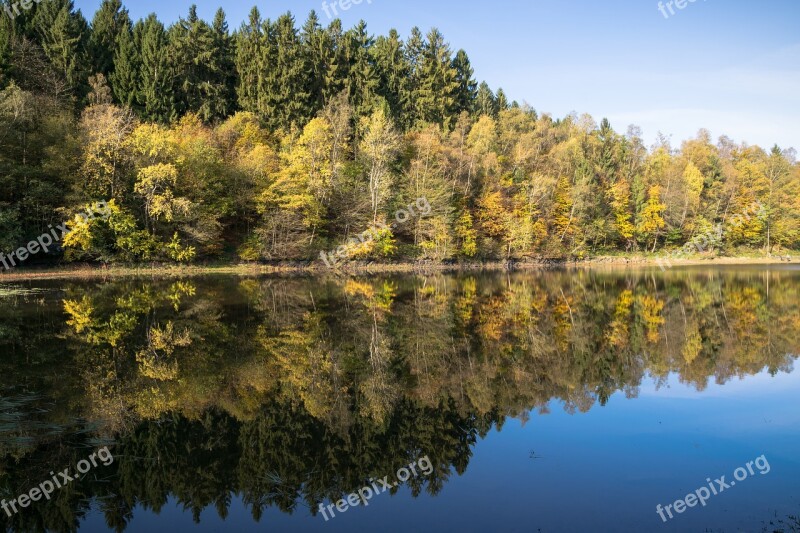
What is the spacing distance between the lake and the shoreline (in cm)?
1686

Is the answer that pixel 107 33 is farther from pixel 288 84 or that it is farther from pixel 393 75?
pixel 393 75

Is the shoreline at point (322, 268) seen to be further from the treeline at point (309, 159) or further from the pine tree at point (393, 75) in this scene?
the pine tree at point (393, 75)

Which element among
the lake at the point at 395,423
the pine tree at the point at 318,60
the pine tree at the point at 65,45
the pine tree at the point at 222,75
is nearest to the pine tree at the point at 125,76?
the pine tree at the point at 65,45

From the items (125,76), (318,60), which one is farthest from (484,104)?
(125,76)

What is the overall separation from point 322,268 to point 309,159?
Answer: 1023 centimetres

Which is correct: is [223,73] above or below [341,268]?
above

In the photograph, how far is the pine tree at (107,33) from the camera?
57688 millimetres

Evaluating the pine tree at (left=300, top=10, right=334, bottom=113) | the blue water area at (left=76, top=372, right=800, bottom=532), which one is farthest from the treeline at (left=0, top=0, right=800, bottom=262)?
the blue water area at (left=76, top=372, right=800, bottom=532)

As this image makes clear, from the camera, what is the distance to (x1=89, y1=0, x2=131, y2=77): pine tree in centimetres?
5769

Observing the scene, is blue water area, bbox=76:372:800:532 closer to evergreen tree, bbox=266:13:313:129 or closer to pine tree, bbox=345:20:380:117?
evergreen tree, bbox=266:13:313:129

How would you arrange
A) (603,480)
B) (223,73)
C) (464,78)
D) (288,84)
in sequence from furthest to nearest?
(464,78) → (223,73) → (288,84) → (603,480)

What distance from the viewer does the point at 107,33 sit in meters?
61.2

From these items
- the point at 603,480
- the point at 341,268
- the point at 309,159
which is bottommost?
the point at 603,480

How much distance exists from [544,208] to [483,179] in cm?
913
